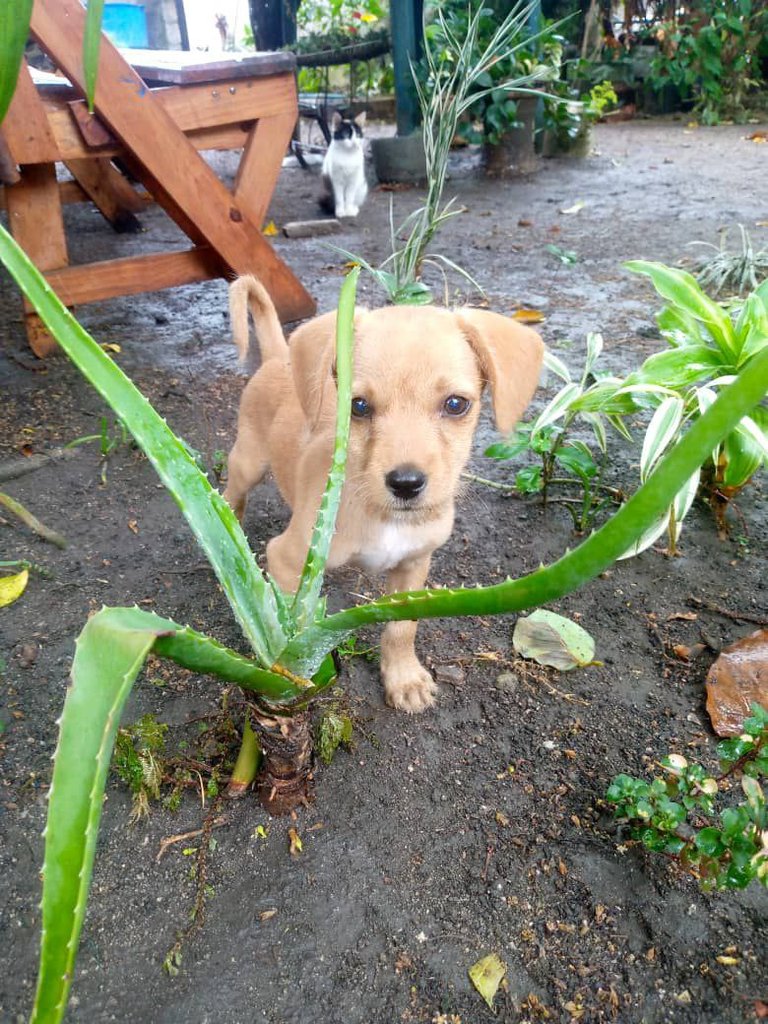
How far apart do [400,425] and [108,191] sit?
19.2 ft

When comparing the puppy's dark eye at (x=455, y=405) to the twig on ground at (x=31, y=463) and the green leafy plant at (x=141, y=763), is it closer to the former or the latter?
the green leafy plant at (x=141, y=763)

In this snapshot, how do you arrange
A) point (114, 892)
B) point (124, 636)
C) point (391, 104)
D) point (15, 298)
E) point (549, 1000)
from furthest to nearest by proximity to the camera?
point (391, 104), point (15, 298), point (114, 892), point (549, 1000), point (124, 636)

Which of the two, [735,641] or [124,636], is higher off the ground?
[124,636]

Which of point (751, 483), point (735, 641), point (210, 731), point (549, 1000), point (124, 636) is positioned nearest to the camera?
point (124, 636)

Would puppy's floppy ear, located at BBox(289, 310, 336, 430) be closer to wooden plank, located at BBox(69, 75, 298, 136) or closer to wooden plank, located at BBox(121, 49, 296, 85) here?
wooden plank, located at BBox(69, 75, 298, 136)

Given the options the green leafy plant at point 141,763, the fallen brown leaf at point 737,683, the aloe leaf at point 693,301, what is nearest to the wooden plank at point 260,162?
the aloe leaf at point 693,301

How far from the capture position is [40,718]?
2016mm

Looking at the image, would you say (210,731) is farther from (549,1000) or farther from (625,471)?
(625,471)

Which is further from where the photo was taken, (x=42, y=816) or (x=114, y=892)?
(x=42, y=816)

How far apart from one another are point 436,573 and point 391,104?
12.0m

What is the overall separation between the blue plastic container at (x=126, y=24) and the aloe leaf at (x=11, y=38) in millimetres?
12289

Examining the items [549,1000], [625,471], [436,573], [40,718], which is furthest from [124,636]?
[625,471]

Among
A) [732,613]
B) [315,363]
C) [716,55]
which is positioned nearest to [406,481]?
[315,363]

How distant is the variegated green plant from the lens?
2.22m
